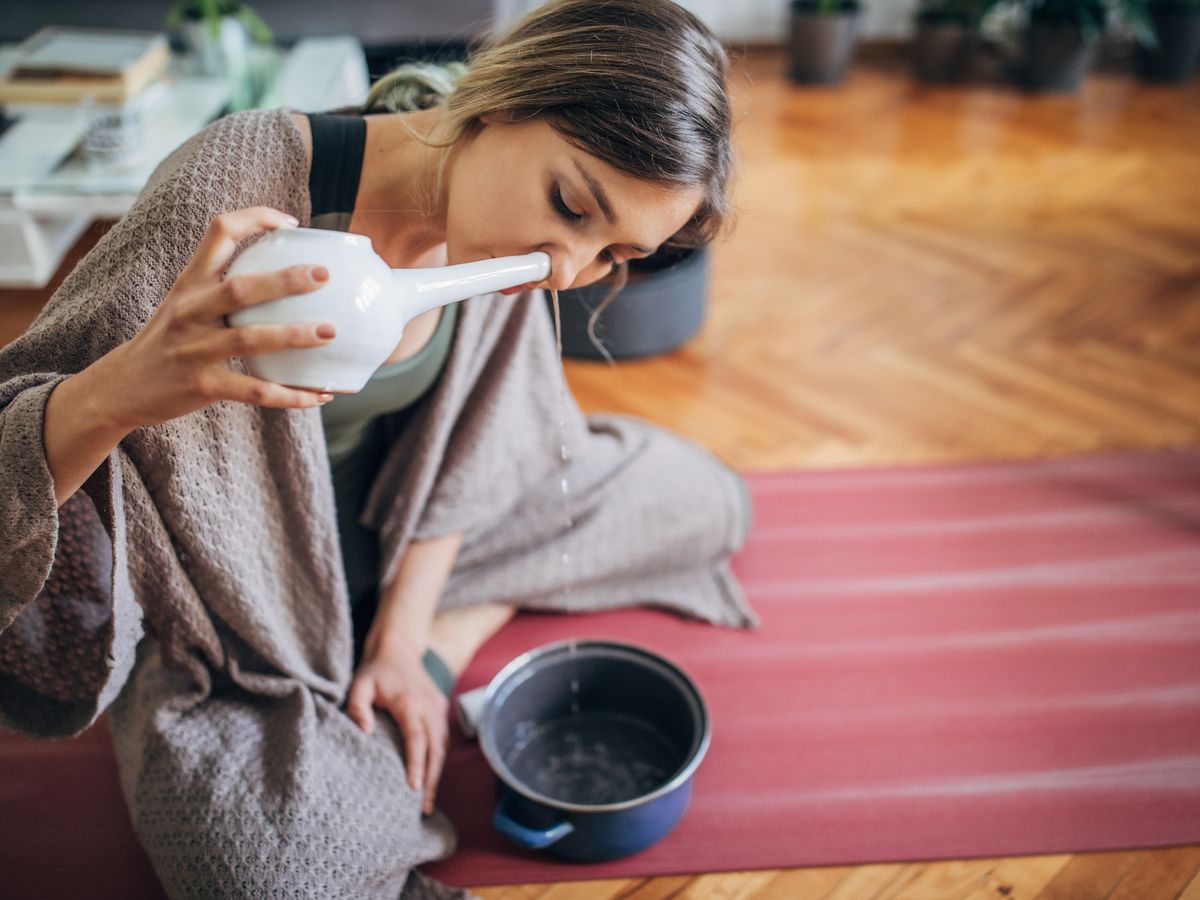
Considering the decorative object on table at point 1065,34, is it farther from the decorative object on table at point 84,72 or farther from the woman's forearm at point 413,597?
the woman's forearm at point 413,597

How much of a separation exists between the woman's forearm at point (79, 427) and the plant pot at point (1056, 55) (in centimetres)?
287

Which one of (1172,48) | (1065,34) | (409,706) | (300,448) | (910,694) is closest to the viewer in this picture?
(300,448)

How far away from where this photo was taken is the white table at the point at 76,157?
176 centimetres

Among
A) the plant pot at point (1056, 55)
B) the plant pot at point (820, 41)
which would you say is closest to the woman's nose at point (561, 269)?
the plant pot at point (820, 41)

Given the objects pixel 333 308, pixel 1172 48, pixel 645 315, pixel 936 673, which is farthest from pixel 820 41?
pixel 333 308

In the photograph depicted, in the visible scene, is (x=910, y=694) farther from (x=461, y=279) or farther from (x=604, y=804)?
(x=461, y=279)

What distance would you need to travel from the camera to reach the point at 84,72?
1962 mm

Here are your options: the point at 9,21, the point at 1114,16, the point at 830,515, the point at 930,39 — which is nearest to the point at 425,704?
the point at 830,515

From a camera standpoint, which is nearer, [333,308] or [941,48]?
[333,308]

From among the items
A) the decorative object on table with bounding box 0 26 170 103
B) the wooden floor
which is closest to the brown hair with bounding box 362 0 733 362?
the wooden floor

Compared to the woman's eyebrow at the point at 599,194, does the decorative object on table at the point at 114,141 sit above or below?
below

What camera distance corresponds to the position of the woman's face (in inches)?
30.6

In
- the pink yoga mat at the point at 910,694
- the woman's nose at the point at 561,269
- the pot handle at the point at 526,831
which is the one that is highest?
the woman's nose at the point at 561,269

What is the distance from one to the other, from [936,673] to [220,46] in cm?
177
